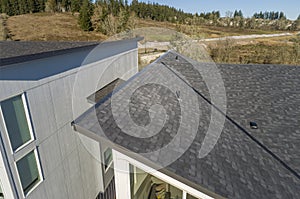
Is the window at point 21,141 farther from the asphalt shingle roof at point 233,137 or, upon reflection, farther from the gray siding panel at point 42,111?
the asphalt shingle roof at point 233,137

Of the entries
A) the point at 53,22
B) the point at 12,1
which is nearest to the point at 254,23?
the point at 53,22

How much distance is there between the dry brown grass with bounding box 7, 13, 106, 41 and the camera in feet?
105

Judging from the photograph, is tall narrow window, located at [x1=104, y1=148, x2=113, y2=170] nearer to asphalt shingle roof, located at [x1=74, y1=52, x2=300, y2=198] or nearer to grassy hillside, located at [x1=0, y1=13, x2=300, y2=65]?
asphalt shingle roof, located at [x1=74, y1=52, x2=300, y2=198]

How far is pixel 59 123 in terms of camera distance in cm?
443

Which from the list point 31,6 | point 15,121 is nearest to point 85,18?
point 31,6

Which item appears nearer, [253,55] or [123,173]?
[123,173]

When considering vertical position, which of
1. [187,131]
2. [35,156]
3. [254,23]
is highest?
[254,23]

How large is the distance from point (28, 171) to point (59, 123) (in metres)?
1.18

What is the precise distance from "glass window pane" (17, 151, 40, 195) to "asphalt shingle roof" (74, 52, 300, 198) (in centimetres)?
165

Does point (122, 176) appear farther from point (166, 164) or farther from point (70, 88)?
point (70, 88)

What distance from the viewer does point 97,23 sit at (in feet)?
120

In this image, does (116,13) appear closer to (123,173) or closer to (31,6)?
(31,6)

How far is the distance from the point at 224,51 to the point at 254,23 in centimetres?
5242

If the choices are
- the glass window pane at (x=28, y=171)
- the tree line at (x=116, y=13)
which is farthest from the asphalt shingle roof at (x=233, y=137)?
the tree line at (x=116, y=13)
